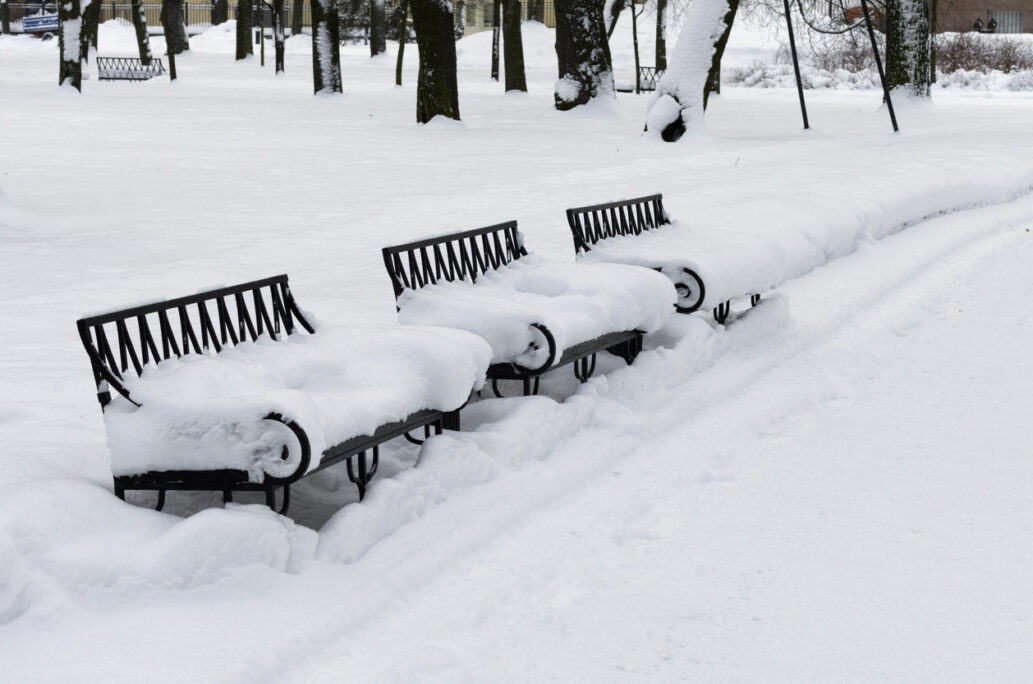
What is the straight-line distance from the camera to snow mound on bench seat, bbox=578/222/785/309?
7031 mm

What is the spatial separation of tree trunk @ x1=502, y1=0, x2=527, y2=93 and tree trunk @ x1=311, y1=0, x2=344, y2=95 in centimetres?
402

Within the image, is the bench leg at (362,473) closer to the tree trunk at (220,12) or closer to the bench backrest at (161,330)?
the bench backrest at (161,330)

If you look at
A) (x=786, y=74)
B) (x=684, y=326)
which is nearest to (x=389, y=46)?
(x=786, y=74)

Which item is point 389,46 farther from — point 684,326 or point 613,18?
point 684,326

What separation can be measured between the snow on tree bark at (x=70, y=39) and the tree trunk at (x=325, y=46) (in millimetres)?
4512

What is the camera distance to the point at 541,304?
20.0 feet

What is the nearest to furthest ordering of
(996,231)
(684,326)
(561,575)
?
(561,575)
(684,326)
(996,231)

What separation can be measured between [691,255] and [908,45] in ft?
63.5

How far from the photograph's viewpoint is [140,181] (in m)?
14.1

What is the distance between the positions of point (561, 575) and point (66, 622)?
59.5 inches

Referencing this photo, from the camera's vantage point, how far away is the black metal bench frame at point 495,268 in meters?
5.55

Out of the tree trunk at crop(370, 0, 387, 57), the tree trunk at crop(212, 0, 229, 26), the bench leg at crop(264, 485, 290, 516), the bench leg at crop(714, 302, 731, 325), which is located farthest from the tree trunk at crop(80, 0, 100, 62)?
the bench leg at crop(264, 485, 290, 516)

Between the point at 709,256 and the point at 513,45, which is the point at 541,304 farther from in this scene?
the point at 513,45

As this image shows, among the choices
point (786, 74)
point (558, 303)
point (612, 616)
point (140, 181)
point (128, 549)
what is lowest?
point (612, 616)
